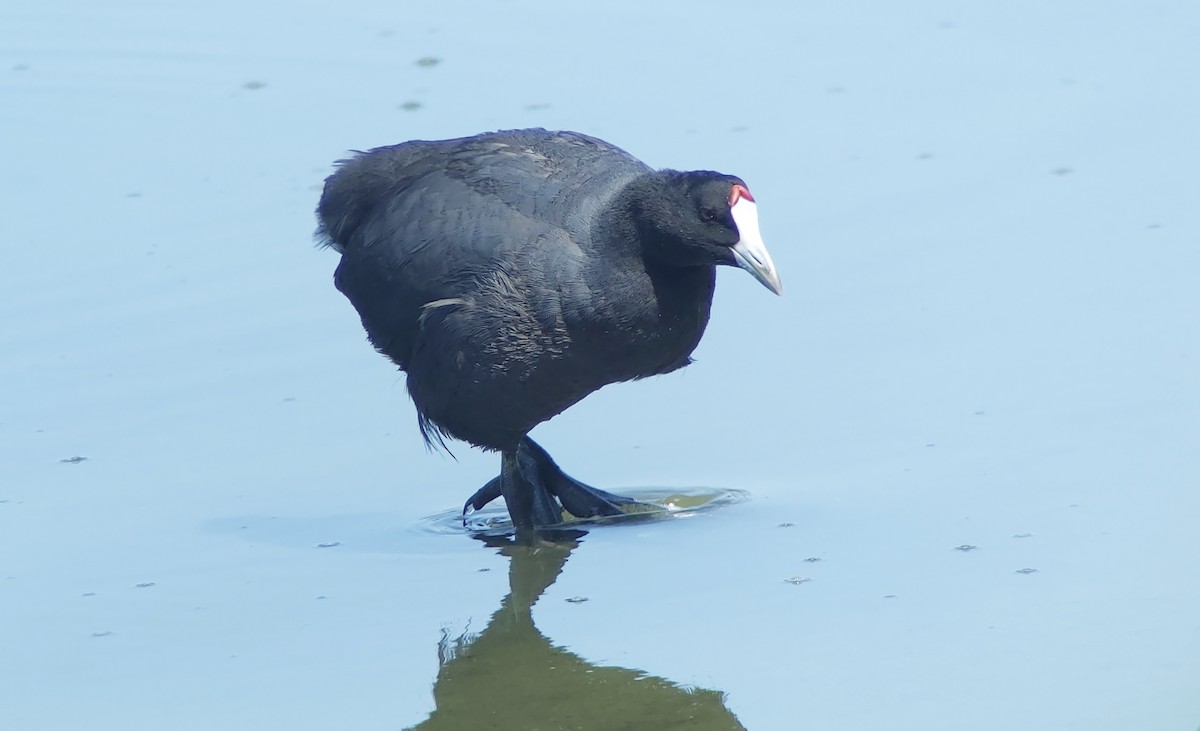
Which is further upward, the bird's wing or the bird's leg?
the bird's wing

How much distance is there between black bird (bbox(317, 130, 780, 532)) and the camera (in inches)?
207

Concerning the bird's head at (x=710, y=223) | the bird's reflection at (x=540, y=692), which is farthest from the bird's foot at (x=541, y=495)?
the bird's head at (x=710, y=223)

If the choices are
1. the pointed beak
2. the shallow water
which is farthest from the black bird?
the shallow water

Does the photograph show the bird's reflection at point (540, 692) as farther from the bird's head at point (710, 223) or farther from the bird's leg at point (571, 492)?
the bird's head at point (710, 223)

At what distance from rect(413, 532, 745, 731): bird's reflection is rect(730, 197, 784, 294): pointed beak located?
3.64ft

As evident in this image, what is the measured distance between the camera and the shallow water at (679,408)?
477 cm

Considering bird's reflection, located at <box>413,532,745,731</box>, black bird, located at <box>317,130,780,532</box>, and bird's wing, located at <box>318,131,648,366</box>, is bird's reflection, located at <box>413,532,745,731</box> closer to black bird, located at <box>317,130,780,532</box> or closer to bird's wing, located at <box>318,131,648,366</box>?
black bird, located at <box>317,130,780,532</box>

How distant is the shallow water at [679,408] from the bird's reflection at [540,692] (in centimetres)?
1

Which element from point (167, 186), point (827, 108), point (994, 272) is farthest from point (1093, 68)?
point (167, 186)

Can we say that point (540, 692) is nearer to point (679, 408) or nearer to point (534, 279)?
point (534, 279)

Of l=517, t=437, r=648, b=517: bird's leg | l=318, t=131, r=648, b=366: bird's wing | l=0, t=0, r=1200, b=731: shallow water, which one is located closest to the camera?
l=0, t=0, r=1200, b=731: shallow water

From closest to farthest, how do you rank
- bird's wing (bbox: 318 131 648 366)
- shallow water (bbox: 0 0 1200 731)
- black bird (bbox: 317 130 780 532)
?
1. shallow water (bbox: 0 0 1200 731)
2. black bird (bbox: 317 130 780 532)
3. bird's wing (bbox: 318 131 648 366)

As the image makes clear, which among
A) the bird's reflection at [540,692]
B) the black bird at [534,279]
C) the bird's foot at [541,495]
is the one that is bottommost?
the bird's reflection at [540,692]

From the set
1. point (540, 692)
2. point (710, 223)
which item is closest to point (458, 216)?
point (710, 223)
